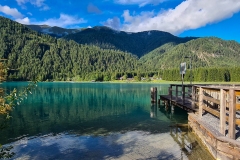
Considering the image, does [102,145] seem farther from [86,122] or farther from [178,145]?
[86,122]

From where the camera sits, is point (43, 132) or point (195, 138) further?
point (43, 132)

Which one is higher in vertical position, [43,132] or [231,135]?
[231,135]

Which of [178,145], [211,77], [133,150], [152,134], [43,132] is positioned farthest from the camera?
[211,77]

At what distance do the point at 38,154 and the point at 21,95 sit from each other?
8.50 metres

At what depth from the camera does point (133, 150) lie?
47.5 feet

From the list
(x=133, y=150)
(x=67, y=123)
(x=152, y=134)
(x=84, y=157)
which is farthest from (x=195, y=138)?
(x=67, y=123)

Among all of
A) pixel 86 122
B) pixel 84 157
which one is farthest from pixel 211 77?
pixel 84 157

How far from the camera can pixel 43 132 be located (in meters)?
20.5

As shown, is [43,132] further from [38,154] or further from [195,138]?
[195,138]

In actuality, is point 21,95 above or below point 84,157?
above

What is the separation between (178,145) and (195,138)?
2.04 meters

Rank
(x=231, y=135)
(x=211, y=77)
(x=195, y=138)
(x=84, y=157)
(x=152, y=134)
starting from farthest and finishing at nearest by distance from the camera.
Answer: (x=211, y=77), (x=152, y=134), (x=195, y=138), (x=84, y=157), (x=231, y=135)

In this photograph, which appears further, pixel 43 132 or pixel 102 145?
pixel 43 132

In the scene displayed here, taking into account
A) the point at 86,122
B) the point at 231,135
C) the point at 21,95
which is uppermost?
the point at 21,95
